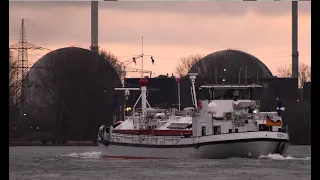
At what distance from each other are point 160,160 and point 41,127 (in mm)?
78190

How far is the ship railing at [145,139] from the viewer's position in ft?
256

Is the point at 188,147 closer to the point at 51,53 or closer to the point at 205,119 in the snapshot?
the point at 205,119

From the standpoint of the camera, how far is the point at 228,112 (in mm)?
77500

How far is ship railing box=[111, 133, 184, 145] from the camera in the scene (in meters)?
78.0

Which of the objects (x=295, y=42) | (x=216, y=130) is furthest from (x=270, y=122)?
(x=295, y=42)

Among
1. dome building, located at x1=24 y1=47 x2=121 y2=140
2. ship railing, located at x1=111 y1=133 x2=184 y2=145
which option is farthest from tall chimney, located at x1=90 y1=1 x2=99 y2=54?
ship railing, located at x1=111 y1=133 x2=184 y2=145

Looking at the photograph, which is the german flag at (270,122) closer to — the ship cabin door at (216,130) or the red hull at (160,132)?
the ship cabin door at (216,130)

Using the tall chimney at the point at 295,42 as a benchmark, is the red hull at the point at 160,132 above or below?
below

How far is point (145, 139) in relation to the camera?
80.9m

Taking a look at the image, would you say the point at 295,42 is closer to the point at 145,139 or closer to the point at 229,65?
the point at 229,65

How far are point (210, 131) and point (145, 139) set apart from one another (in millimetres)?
6753

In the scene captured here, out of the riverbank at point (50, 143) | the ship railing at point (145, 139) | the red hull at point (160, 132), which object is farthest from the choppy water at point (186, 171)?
the riverbank at point (50, 143)

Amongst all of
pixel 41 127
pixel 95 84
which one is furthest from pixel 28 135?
pixel 95 84

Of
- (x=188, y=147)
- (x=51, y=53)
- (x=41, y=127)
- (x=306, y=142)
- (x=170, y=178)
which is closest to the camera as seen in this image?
(x=170, y=178)
